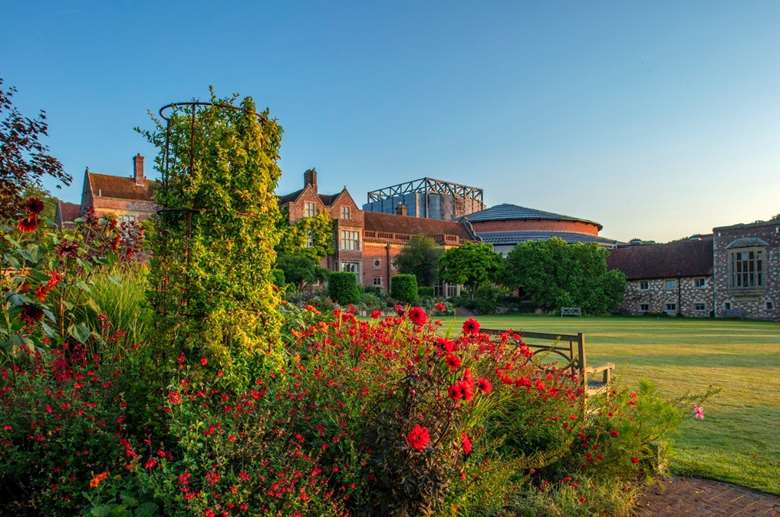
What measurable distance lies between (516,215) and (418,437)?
222ft

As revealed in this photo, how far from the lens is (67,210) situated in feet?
152

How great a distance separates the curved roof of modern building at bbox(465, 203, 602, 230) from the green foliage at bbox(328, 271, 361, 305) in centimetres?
3827

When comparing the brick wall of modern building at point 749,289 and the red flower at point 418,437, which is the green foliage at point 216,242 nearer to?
the red flower at point 418,437

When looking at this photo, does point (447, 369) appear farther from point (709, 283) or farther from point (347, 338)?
point (709, 283)

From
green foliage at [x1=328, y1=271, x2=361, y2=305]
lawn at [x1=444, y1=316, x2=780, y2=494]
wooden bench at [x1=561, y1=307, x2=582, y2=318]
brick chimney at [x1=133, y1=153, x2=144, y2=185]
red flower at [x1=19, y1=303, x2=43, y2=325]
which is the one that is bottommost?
wooden bench at [x1=561, y1=307, x2=582, y2=318]

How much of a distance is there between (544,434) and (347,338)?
6.39 ft

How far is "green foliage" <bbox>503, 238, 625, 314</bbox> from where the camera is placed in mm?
41844

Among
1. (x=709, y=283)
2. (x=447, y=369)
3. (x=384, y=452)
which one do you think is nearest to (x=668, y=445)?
(x=447, y=369)

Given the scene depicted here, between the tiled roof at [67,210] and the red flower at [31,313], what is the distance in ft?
154

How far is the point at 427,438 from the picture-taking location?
8.79ft

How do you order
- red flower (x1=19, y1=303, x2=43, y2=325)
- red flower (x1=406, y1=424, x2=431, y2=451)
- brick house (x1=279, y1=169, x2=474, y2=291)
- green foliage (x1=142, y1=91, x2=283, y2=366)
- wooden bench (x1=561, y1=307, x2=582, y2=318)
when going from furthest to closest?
brick house (x1=279, y1=169, x2=474, y2=291) → wooden bench (x1=561, y1=307, x2=582, y2=318) → red flower (x1=19, y1=303, x2=43, y2=325) → green foliage (x1=142, y1=91, x2=283, y2=366) → red flower (x1=406, y1=424, x2=431, y2=451)

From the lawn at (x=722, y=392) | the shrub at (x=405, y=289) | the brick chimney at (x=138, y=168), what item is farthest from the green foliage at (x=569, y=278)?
the brick chimney at (x=138, y=168)

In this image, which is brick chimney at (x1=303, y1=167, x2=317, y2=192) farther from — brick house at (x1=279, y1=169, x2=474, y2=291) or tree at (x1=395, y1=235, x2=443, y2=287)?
tree at (x1=395, y1=235, x2=443, y2=287)

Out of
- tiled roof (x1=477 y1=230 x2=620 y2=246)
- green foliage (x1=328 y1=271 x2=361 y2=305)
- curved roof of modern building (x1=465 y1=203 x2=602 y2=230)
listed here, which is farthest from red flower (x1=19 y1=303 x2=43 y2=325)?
curved roof of modern building (x1=465 y1=203 x2=602 y2=230)
